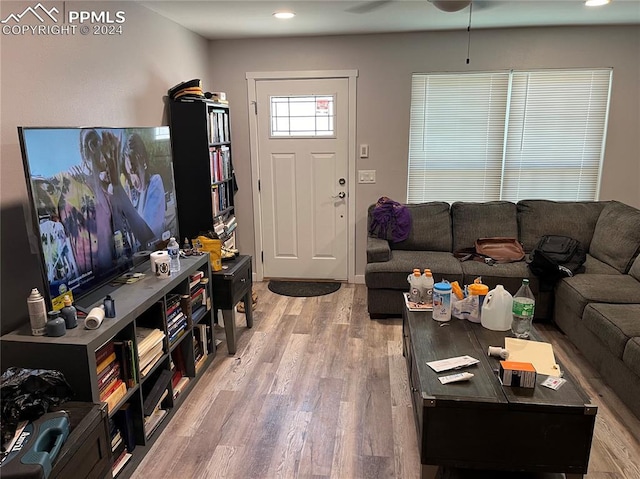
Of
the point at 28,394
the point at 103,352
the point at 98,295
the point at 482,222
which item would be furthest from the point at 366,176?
the point at 28,394

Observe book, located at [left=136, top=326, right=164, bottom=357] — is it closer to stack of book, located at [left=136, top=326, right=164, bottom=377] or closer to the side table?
stack of book, located at [left=136, top=326, right=164, bottom=377]

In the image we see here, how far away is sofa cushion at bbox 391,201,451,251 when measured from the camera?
13.6 feet

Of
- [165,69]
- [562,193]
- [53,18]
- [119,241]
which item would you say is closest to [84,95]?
[53,18]

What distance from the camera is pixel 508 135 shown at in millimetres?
4316

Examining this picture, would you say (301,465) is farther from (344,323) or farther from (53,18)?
(53,18)

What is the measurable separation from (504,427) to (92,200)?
2.01 m

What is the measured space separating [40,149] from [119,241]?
0.67 meters

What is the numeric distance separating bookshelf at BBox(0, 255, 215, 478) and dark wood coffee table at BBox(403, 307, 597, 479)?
130 cm

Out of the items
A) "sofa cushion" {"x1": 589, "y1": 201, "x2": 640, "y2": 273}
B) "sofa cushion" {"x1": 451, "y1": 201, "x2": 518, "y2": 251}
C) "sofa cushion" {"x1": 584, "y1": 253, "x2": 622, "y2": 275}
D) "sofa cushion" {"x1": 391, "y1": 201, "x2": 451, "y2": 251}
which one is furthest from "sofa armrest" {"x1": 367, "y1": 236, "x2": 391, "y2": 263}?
"sofa cushion" {"x1": 589, "y1": 201, "x2": 640, "y2": 273}

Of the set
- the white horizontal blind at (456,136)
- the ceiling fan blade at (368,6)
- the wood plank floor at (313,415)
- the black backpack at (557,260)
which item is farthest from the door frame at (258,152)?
the black backpack at (557,260)

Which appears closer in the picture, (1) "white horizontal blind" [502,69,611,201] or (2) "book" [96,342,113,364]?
(2) "book" [96,342,113,364]

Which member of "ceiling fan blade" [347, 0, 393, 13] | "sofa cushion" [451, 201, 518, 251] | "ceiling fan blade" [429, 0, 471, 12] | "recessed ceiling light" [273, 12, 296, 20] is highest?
"ceiling fan blade" [347, 0, 393, 13]

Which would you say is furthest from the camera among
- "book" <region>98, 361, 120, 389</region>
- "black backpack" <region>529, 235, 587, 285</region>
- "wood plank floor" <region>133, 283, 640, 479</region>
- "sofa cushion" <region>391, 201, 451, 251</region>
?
"sofa cushion" <region>391, 201, 451, 251</region>

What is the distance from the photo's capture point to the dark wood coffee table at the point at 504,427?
6.00ft
